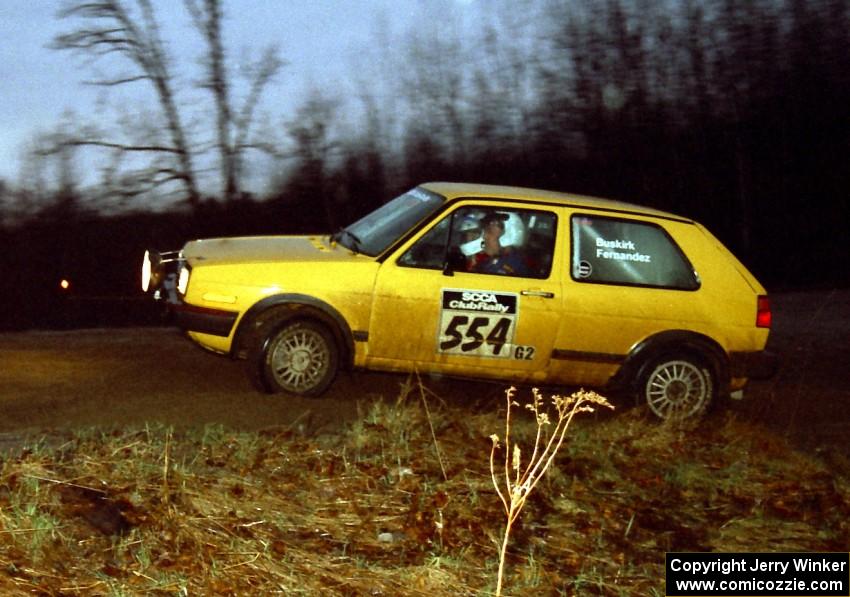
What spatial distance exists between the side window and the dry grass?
4.02 feet

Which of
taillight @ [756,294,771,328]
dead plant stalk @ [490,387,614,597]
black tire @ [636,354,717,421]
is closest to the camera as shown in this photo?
dead plant stalk @ [490,387,614,597]

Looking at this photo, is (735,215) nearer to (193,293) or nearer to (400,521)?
(193,293)

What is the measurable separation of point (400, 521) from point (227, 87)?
10.1 m

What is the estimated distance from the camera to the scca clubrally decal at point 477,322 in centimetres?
902

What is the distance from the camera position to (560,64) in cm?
1755

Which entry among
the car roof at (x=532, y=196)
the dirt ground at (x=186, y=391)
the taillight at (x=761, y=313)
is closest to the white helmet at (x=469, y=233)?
the car roof at (x=532, y=196)

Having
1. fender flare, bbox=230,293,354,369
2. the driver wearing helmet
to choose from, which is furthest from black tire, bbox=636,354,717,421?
fender flare, bbox=230,293,354,369

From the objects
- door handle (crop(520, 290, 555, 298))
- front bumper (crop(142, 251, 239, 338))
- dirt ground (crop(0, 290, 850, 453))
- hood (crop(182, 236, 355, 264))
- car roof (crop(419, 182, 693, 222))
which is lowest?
dirt ground (crop(0, 290, 850, 453))

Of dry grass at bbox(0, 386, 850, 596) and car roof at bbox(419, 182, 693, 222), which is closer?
dry grass at bbox(0, 386, 850, 596)

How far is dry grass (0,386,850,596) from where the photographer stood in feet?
17.9

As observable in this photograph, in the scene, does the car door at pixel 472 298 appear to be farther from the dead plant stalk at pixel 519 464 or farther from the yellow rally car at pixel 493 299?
the dead plant stalk at pixel 519 464

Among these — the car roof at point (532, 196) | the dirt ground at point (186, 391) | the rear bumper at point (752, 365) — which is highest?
the car roof at point (532, 196)

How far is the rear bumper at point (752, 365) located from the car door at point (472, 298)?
4.64ft

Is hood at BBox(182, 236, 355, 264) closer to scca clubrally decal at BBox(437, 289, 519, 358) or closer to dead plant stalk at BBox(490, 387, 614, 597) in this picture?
scca clubrally decal at BBox(437, 289, 519, 358)
